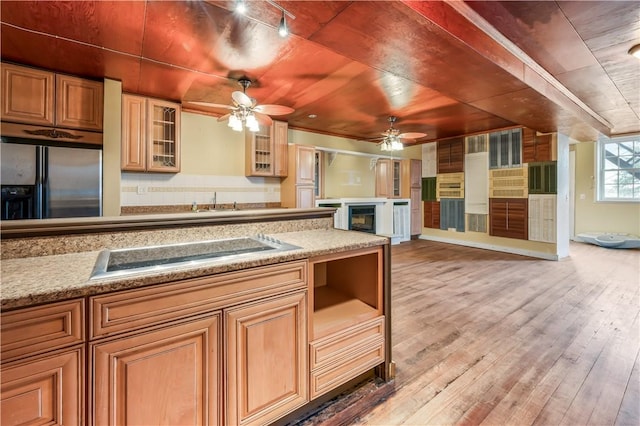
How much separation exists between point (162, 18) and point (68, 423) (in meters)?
2.49

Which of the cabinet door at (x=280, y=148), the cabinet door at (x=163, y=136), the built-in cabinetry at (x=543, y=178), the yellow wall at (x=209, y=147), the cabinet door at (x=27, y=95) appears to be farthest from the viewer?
the built-in cabinetry at (x=543, y=178)

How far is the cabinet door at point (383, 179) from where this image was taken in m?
6.61

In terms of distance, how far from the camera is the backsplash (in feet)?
13.1

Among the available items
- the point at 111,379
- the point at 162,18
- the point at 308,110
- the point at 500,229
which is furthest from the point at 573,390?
the point at 500,229

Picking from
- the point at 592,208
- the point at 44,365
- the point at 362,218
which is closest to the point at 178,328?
the point at 44,365

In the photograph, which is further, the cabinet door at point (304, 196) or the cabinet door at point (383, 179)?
the cabinet door at point (383, 179)

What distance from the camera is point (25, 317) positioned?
889 millimetres

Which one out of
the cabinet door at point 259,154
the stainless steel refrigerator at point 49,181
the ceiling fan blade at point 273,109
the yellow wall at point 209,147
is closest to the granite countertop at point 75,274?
the stainless steel refrigerator at point 49,181

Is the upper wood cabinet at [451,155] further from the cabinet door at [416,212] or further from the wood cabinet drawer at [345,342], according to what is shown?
the wood cabinet drawer at [345,342]

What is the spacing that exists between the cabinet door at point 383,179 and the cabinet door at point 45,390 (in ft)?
20.1

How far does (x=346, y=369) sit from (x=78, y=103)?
3.73 meters

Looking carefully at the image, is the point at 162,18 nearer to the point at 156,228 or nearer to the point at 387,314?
the point at 156,228

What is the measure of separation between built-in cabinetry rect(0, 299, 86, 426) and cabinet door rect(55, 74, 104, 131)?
119 inches

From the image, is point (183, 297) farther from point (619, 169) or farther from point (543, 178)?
point (619, 169)
